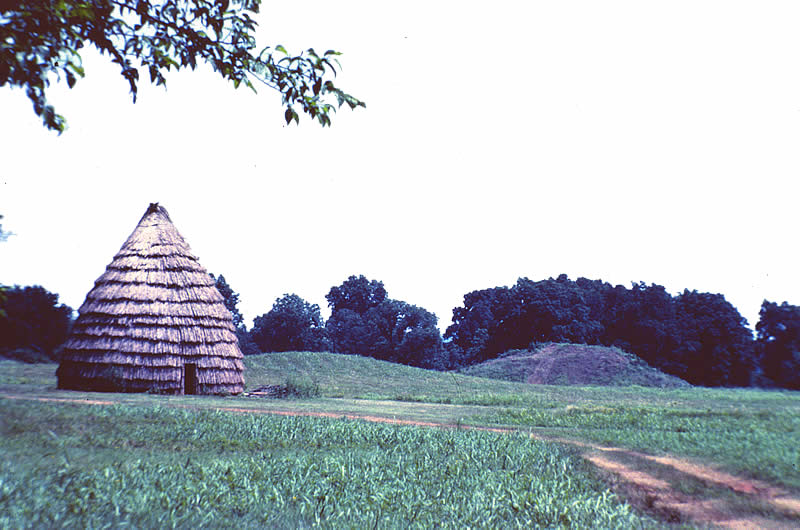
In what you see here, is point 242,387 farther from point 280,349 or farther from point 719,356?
point 280,349

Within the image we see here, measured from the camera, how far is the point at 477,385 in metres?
38.0

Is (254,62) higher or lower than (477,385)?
higher

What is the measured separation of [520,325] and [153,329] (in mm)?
68256

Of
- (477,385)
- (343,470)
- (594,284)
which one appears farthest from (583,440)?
(594,284)

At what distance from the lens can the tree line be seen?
56.3 m

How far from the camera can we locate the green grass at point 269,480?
4.80 m

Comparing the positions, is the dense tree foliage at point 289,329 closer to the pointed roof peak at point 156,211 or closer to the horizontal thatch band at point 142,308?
the pointed roof peak at point 156,211

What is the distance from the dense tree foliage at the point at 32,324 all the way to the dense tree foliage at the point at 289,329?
8124 cm

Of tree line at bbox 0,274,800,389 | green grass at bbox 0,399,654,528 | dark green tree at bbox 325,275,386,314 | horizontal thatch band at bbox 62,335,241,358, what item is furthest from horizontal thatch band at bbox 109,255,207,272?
dark green tree at bbox 325,275,386,314

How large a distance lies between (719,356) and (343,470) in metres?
52.5

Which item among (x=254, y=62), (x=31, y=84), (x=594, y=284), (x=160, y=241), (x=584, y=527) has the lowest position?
(x=584, y=527)

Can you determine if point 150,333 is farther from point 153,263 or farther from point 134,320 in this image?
point 153,263

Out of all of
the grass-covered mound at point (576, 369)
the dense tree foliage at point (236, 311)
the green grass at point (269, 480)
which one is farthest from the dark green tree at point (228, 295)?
the green grass at point (269, 480)

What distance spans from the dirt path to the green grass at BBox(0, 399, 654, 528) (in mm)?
437
